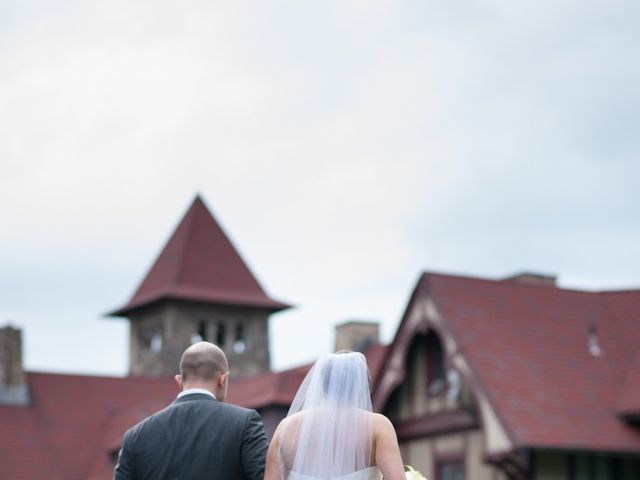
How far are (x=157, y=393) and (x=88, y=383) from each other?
2.72 metres

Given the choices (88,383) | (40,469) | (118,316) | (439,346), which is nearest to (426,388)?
(439,346)

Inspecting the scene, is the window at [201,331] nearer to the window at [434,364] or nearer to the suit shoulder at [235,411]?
the window at [434,364]

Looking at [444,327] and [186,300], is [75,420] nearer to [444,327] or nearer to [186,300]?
[186,300]

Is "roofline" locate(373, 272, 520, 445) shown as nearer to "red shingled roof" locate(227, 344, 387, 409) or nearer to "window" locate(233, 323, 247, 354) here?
"red shingled roof" locate(227, 344, 387, 409)

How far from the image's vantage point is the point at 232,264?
6894cm

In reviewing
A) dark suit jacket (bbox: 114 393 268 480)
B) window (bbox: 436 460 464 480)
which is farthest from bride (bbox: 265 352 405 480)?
window (bbox: 436 460 464 480)

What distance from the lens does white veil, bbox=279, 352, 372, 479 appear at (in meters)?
7.26

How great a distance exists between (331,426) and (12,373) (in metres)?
49.1

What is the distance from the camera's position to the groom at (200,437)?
22.8 ft

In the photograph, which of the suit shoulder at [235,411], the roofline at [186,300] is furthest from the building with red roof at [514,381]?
the roofline at [186,300]

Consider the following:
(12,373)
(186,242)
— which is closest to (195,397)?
(12,373)

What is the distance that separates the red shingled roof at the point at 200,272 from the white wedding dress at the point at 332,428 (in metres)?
57.9

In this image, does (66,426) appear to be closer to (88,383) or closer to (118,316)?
(88,383)

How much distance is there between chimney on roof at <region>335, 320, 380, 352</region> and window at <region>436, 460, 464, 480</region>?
66.2 ft
